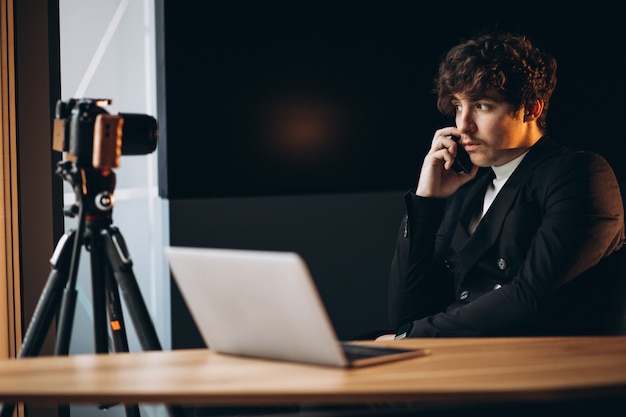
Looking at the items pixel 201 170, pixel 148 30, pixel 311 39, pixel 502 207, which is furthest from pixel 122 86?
pixel 502 207

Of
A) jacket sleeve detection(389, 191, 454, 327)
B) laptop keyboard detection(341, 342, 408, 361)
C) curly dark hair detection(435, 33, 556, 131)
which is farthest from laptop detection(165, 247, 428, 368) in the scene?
curly dark hair detection(435, 33, 556, 131)

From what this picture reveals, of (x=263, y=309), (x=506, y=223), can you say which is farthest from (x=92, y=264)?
(x=506, y=223)

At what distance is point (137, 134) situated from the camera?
85.2 inches

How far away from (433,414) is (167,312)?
1.53 meters

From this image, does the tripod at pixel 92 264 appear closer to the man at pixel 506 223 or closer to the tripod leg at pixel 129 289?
the tripod leg at pixel 129 289

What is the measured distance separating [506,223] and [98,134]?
128 centimetres

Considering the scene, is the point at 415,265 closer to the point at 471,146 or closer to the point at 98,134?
the point at 471,146

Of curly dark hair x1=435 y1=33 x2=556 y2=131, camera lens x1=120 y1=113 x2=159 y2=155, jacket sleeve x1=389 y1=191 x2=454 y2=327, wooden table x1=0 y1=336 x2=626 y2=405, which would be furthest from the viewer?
jacket sleeve x1=389 y1=191 x2=454 y2=327

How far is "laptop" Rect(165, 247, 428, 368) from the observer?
1.30 m

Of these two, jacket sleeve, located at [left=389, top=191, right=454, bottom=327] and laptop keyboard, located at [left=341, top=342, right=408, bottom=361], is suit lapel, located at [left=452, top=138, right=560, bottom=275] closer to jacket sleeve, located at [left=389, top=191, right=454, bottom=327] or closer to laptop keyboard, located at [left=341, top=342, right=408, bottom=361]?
jacket sleeve, located at [left=389, top=191, right=454, bottom=327]

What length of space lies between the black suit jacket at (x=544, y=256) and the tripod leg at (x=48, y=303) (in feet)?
3.43

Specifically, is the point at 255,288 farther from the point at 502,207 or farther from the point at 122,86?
the point at 122,86

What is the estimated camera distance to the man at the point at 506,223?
2.35 meters

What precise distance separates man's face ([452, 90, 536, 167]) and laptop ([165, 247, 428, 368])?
1.25 metres
